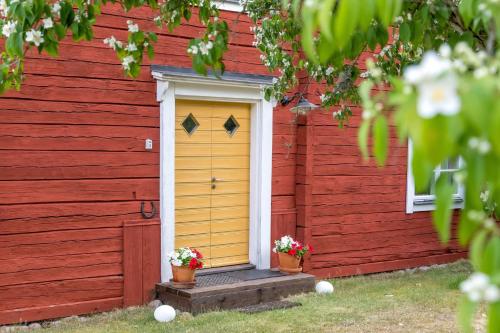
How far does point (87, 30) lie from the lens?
358cm

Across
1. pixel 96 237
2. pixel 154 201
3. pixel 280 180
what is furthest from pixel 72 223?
pixel 280 180

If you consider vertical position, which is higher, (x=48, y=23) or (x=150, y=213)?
(x=48, y=23)

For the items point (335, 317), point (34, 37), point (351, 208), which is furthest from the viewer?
point (351, 208)

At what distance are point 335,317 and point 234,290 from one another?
1052mm

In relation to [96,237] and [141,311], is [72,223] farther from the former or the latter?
[141,311]

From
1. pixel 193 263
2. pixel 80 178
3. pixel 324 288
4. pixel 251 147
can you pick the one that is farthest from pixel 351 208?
pixel 80 178

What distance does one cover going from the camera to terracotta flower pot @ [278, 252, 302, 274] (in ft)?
22.7

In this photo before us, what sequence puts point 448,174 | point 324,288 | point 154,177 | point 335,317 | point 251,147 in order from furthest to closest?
point 251,147 < point 324,288 < point 154,177 < point 335,317 < point 448,174

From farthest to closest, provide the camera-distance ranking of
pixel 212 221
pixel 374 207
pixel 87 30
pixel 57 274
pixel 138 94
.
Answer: pixel 374 207
pixel 212 221
pixel 138 94
pixel 57 274
pixel 87 30

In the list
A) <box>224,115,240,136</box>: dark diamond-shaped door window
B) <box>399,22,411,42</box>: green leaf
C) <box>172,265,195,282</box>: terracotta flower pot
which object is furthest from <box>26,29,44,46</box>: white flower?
<box>224,115,240,136</box>: dark diamond-shaped door window

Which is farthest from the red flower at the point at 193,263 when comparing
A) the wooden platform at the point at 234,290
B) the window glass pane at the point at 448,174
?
the window glass pane at the point at 448,174

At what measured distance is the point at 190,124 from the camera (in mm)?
6785

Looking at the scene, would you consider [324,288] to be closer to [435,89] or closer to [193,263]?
[193,263]

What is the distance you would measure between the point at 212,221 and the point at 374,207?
2.37 metres
